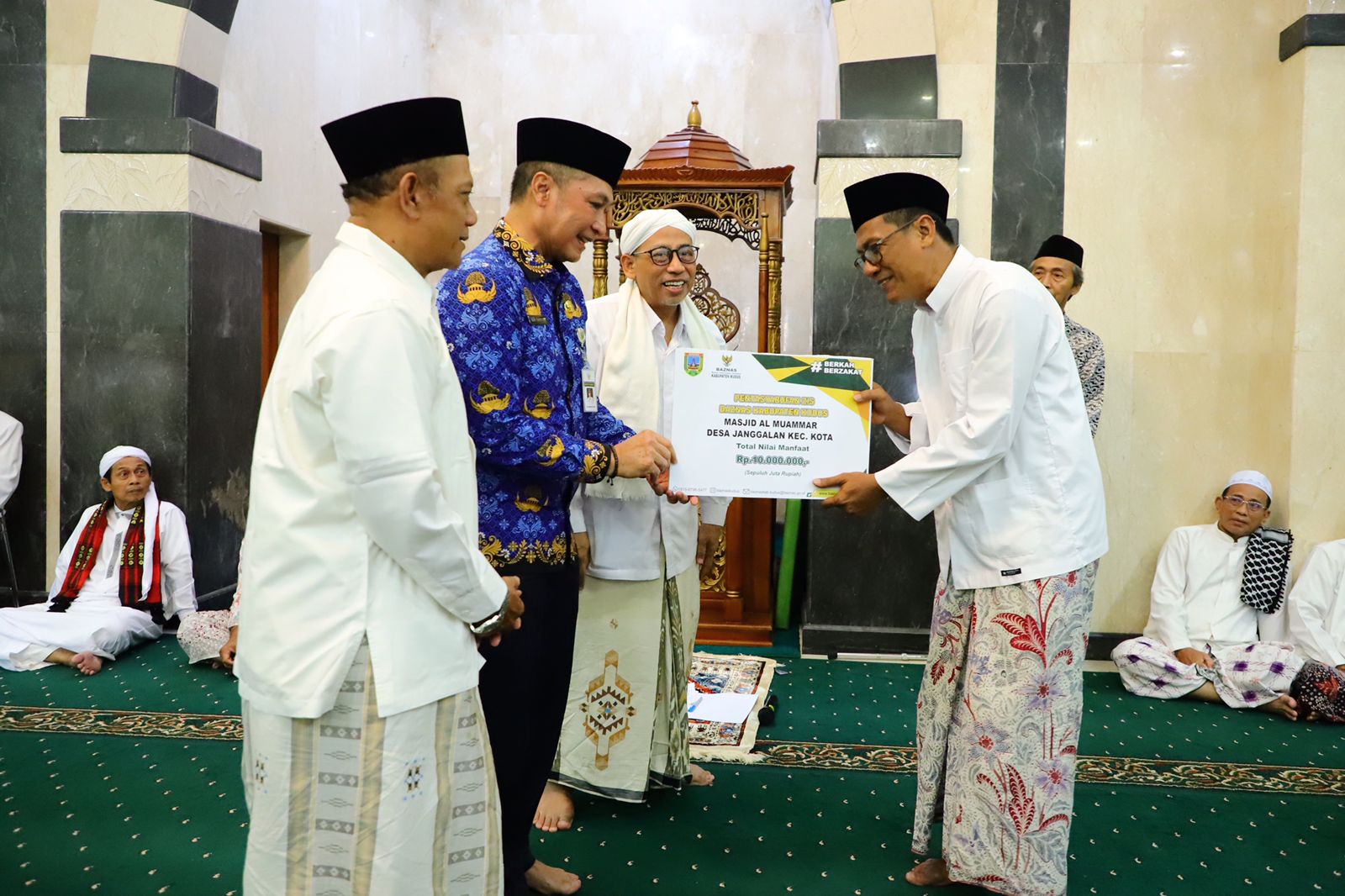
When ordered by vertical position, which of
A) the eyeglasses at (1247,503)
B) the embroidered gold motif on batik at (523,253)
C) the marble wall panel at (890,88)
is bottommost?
the eyeglasses at (1247,503)

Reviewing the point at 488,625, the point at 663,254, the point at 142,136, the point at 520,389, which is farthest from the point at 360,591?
the point at 142,136

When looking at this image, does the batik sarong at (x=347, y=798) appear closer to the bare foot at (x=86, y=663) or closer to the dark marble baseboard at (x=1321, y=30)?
the bare foot at (x=86, y=663)

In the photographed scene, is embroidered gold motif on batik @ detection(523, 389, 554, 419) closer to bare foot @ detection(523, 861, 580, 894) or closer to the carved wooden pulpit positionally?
bare foot @ detection(523, 861, 580, 894)

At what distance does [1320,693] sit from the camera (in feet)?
13.2

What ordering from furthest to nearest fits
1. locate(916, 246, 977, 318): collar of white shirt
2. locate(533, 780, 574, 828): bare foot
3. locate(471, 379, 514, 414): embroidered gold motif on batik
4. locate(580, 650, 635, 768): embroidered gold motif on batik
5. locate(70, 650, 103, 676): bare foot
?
locate(70, 650, 103, 676): bare foot < locate(580, 650, 635, 768): embroidered gold motif on batik < locate(533, 780, 574, 828): bare foot < locate(916, 246, 977, 318): collar of white shirt < locate(471, 379, 514, 414): embroidered gold motif on batik

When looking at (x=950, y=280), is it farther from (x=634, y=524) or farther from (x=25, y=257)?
(x=25, y=257)

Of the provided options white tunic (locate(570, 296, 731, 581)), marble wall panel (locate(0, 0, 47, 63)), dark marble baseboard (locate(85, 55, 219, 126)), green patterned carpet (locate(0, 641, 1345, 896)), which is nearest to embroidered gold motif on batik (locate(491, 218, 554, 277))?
white tunic (locate(570, 296, 731, 581))

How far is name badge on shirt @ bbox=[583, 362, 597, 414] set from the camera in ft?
8.04

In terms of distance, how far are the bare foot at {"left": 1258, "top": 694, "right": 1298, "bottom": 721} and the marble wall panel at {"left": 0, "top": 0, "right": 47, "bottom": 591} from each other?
5362 millimetres

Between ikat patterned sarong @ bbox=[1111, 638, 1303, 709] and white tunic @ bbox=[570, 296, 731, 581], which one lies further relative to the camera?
ikat patterned sarong @ bbox=[1111, 638, 1303, 709]

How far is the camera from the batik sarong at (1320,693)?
157 inches

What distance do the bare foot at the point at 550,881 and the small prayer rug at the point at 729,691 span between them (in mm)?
966

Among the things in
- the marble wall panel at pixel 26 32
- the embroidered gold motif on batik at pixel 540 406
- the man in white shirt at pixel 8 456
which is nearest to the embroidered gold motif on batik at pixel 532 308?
the embroidered gold motif on batik at pixel 540 406

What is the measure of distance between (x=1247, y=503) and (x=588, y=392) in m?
3.32
